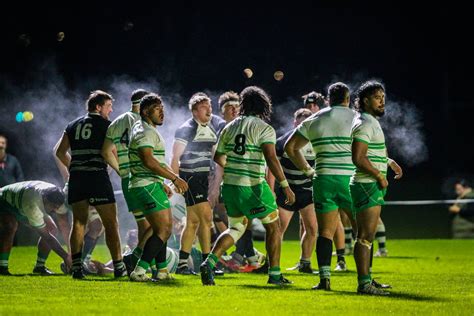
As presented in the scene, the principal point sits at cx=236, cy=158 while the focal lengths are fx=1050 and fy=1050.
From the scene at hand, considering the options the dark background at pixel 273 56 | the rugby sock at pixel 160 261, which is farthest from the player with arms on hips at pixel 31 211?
the dark background at pixel 273 56

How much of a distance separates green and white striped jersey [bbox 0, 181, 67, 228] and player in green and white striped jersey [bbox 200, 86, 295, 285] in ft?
9.12

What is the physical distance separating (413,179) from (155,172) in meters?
26.2

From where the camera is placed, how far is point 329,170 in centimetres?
990

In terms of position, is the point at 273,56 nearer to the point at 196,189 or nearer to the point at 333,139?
the point at 196,189

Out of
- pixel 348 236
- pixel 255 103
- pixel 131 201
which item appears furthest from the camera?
pixel 348 236

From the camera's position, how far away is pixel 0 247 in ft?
40.4

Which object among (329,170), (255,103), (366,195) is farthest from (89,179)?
(366,195)

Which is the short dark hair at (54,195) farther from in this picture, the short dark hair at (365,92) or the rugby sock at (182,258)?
the short dark hair at (365,92)

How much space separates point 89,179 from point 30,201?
131 cm

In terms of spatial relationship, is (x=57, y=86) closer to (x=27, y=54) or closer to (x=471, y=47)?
(x=27, y=54)

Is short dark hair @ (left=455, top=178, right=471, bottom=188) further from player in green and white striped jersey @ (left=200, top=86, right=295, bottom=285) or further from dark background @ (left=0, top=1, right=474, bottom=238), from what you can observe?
player in green and white striped jersey @ (left=200, top=86, right=295, bottom=285)

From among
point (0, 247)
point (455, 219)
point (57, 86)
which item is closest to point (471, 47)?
point (455, 219)

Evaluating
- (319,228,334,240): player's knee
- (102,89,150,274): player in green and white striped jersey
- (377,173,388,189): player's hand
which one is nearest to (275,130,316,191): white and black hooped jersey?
(102,89,150,274): player in green and white striped jersey

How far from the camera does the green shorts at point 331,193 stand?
32.4ft
